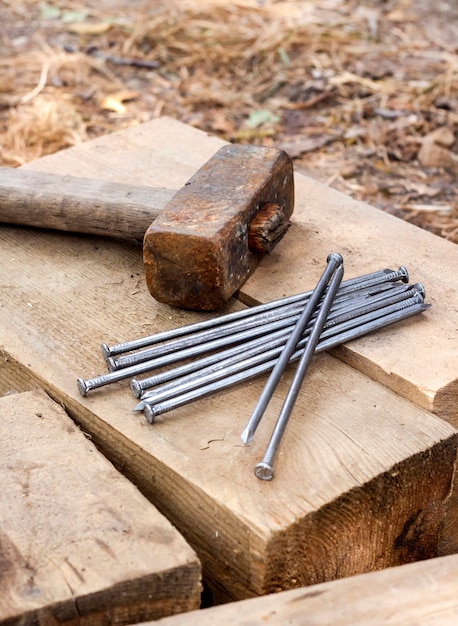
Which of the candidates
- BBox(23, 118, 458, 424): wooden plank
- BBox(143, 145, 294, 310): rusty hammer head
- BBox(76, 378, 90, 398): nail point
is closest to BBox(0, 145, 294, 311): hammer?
BBox(143, 145, 294, 310): rusty hammer head

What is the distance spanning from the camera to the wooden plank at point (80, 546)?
1.53 m

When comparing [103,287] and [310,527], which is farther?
[103,287]

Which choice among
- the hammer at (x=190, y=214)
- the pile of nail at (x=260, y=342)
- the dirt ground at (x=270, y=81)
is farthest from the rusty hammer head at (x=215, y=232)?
the dirt ground at (x=270, y=81)

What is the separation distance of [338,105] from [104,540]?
3512mm

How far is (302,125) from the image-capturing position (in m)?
4.53

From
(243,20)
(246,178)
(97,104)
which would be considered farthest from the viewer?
(243,20)

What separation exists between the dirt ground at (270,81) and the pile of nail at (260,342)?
1.47m

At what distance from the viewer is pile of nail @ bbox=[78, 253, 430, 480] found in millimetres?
1943

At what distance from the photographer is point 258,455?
71.1 inches

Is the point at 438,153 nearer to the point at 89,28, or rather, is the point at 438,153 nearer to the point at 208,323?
the point at 208,323

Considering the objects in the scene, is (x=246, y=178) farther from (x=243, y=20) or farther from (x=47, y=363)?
(x=243, y=20)

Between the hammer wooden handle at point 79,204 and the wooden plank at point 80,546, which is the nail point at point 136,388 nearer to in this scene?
the wooden plank at point 80,546

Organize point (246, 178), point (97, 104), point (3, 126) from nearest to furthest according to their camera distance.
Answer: point (246, 178) → point (3, 126) → point (97, 104)

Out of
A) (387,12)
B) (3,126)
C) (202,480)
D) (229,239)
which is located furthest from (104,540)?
(387,12)
